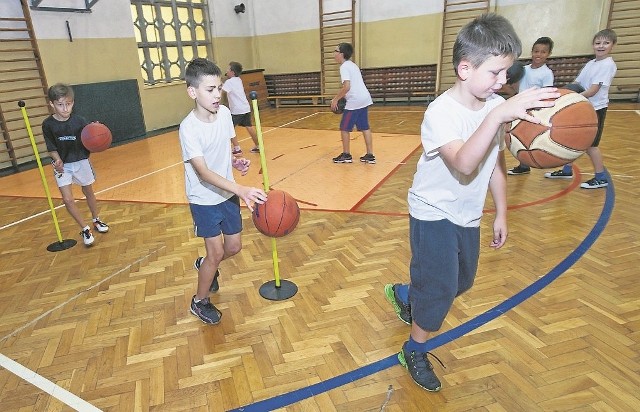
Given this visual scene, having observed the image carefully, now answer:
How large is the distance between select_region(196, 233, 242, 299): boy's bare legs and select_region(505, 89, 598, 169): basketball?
172 cm

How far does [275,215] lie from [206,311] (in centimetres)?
83

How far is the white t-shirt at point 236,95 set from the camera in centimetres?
700

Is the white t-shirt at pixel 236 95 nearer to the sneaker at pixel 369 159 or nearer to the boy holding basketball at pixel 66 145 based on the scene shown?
the sneaker at pixel 369 159

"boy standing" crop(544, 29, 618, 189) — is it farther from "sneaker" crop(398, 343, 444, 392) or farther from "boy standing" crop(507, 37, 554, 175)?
"sneaker" crop(398, 343, 444, 392)

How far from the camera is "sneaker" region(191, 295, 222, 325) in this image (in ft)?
8.78

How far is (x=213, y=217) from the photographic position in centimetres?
247

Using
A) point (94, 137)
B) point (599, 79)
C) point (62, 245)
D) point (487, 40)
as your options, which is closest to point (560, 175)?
point (599, 79)

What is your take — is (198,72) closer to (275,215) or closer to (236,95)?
(275,215)

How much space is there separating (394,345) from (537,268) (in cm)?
140

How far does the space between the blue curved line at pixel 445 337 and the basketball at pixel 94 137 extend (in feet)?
9.38

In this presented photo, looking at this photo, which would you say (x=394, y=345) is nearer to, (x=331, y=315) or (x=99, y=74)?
(x=331, y=315)

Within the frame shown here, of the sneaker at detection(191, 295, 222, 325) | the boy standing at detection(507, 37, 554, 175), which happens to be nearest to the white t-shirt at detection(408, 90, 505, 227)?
the sneaker at detection(191, 295, 222, 325)

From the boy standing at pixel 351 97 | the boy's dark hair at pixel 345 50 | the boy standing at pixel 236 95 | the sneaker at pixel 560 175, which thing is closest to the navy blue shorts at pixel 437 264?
the sneaker at pixel 560 175

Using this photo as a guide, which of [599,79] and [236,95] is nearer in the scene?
[599,79]
